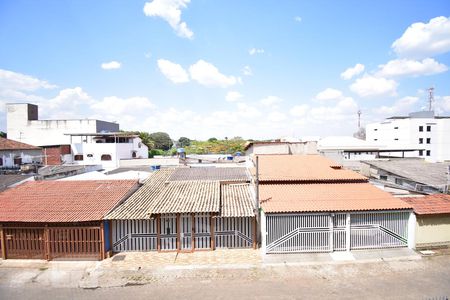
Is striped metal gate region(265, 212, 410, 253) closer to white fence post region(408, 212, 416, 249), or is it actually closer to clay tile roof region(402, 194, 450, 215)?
white fence post region(408, 212, 416, 249)

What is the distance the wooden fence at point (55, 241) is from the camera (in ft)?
46.2

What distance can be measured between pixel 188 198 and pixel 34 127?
49.6 metres

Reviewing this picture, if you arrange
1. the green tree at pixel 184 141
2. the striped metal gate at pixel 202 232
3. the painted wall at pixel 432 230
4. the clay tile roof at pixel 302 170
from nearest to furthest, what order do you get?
the painted wall at pixel 432 230 < the striped metal gate at pixel 202 232 < the clay tile roof at pixel 302 170 < the green tree at pixel 184 141

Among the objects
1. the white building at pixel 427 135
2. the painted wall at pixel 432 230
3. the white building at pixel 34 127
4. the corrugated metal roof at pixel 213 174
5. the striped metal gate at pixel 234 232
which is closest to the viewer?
the painted wall at pixel 432 230

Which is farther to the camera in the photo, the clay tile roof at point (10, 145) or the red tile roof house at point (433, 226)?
the clay tile roof at point (10, 145)

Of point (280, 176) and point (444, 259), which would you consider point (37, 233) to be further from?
point (444, 259)

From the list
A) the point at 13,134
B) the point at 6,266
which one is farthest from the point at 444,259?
the point at 13,134

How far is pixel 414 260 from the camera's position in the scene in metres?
13.6

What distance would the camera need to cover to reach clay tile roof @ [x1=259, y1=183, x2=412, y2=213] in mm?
14281

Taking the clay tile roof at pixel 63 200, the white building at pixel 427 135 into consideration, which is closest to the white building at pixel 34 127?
the clay tile roof at pixel 63 200

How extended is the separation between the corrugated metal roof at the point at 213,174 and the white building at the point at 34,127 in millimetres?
39716

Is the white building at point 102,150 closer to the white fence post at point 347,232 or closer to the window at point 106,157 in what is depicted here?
the window at point 106,157

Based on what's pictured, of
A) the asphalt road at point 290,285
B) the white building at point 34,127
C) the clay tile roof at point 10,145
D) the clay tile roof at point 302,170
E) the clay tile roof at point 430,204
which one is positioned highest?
the white building at point 34,127

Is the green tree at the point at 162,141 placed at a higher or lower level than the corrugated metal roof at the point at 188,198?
higher
